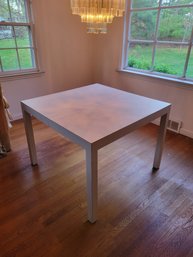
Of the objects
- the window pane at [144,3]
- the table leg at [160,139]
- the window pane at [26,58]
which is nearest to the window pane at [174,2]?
the window pane at [144,3]

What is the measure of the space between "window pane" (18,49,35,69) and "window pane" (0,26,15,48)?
16 centimetres

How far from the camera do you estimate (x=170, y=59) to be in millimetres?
2621

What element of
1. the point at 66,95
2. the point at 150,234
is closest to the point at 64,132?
the point at 66,95

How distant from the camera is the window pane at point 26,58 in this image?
286cm

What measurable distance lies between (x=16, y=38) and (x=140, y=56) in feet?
5.93

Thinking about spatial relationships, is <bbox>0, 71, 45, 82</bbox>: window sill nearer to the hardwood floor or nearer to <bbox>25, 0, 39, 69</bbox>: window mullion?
<bbox>25, 0, 39, 69</bbox>: window mullion

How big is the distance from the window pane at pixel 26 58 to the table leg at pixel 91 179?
2.29 metres

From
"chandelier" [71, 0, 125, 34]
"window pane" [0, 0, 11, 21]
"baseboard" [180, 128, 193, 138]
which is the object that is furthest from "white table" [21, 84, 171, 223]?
"window pane" [0, 0, 11, 21]

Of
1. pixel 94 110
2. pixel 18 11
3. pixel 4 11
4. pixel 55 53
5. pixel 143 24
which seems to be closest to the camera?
pixel 94 110

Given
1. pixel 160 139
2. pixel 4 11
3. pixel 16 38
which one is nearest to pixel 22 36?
pixel 16 38

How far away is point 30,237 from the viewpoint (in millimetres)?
1385

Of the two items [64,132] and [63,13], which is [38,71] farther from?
[64,132]

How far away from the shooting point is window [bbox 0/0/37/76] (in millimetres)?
2559

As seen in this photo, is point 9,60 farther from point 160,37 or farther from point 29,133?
point 160,37
